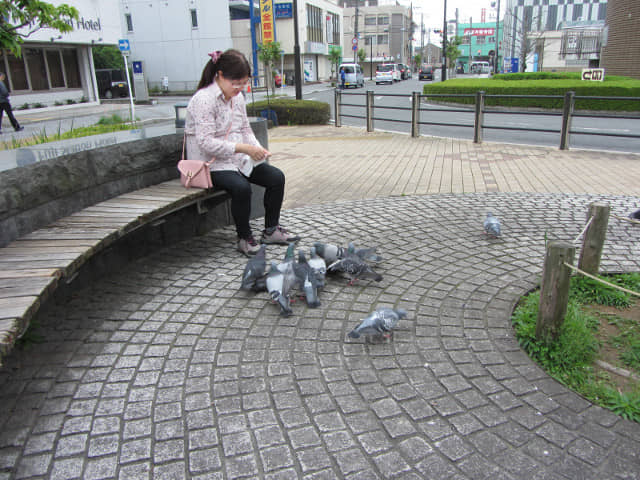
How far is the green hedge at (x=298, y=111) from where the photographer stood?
15617 millimetres

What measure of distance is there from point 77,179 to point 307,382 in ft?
8.40

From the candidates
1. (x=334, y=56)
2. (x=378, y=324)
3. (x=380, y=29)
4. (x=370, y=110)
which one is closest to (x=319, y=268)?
(x=378, y=324)

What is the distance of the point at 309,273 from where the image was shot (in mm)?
3693

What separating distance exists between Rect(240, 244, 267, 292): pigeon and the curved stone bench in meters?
0.88

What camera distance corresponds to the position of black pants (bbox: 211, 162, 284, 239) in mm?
4566

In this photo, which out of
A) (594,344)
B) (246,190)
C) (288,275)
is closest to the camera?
(594,344)

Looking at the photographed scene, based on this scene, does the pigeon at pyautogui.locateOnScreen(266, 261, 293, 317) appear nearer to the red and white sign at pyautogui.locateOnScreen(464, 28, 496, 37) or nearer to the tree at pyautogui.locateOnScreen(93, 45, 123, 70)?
the tree at pyautogui.locateOnScreen(93, 45, 123, 70)

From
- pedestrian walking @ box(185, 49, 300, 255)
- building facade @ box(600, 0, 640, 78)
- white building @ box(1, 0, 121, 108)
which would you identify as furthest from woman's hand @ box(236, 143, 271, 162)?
building facade @ box(600, 0, 640, 78)

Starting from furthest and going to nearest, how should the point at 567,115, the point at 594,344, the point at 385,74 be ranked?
the point at 385,74
the point at 567,115
the point at 594,344

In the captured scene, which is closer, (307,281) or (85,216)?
(307,281)

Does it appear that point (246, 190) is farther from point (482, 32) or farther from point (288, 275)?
point (482, 32)

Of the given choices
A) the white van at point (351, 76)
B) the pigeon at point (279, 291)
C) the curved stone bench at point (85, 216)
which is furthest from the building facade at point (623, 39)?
the pigeon at point (279, 291)

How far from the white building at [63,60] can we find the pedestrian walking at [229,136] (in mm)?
24439

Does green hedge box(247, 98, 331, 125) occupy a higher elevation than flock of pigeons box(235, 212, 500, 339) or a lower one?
higher
